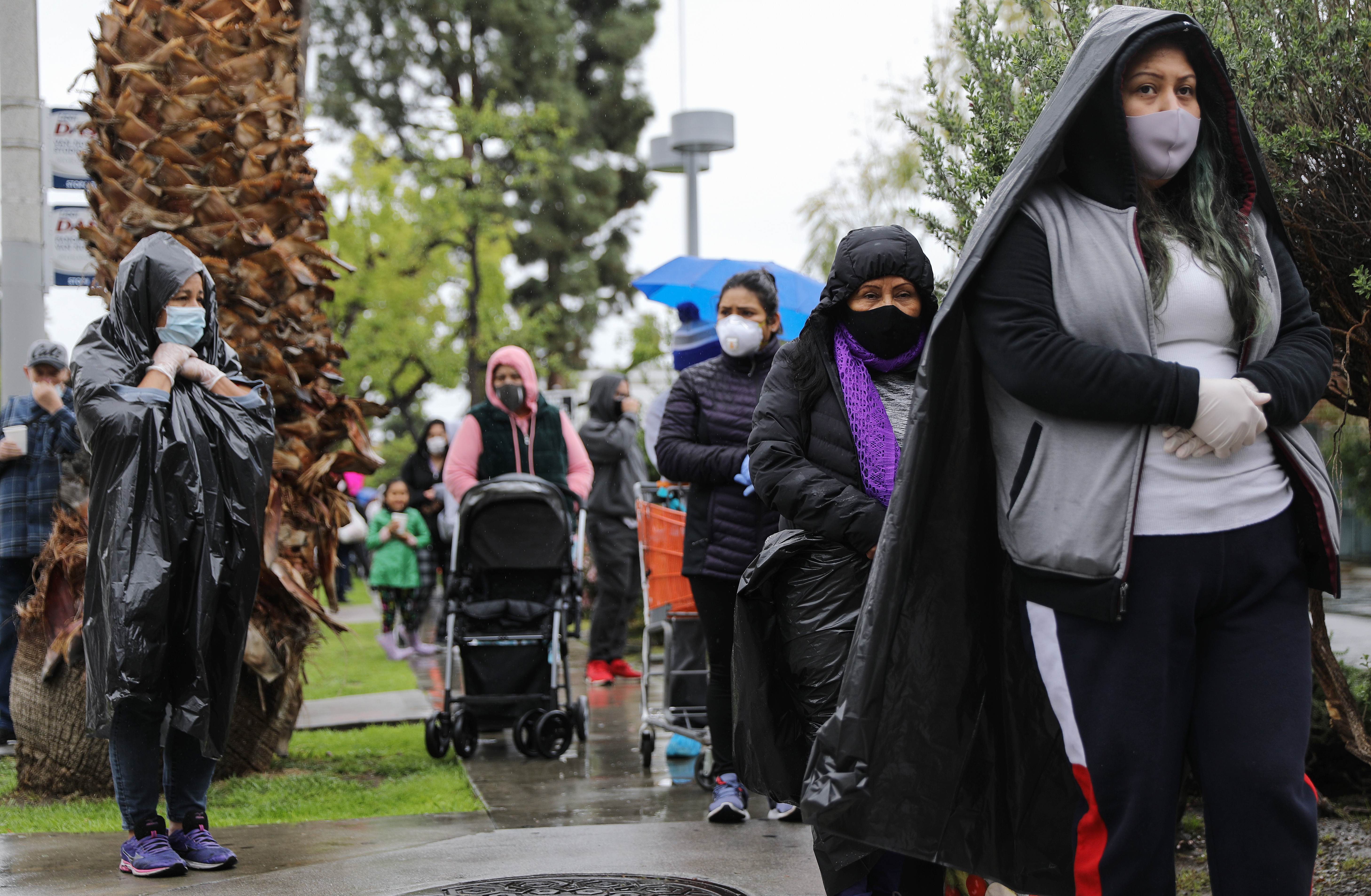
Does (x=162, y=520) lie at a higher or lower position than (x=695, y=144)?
lower

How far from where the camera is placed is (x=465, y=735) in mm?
6574

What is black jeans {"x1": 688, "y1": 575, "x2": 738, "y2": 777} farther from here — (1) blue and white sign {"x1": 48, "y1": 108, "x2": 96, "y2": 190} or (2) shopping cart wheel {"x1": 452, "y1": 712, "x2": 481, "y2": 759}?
(1) blue and white sign {"x1": 48, "y1": 108, "x2": 96, "y2": 190}

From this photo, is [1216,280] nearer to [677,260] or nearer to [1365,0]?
[1365,0]

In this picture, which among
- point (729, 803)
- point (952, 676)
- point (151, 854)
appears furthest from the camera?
point (729, 803)

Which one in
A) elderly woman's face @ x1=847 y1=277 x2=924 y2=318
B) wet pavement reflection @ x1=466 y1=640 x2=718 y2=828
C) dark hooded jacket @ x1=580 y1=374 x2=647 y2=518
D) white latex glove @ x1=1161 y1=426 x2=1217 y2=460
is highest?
elderly woman's face @ x1=847 y1=277 x2=924 y2=318

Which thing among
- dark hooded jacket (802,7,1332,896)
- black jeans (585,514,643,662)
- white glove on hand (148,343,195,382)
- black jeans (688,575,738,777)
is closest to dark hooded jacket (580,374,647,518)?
black jeans (585,514,643,662)

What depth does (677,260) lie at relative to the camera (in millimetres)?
8164

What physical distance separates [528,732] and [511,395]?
178 cm

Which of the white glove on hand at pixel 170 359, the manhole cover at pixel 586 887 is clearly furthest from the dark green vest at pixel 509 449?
the manhole cover at pixel 586 887

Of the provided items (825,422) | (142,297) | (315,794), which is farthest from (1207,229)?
(315,794)

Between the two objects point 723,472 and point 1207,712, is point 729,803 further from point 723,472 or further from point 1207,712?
point 1207,712

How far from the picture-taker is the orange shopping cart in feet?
18.9

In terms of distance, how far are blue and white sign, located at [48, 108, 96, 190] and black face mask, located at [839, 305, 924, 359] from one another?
22.5ft

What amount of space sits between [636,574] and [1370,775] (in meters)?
6.05
